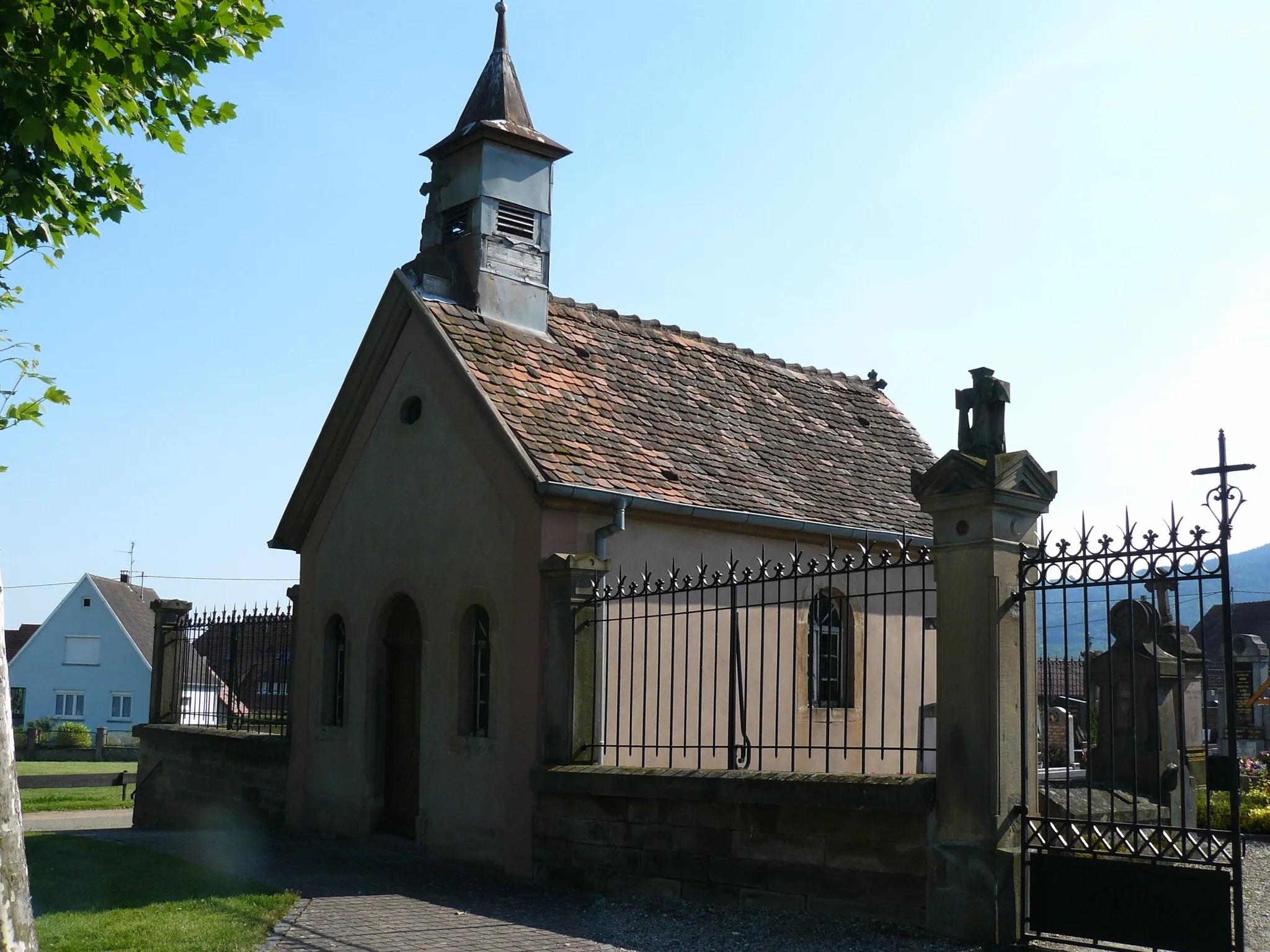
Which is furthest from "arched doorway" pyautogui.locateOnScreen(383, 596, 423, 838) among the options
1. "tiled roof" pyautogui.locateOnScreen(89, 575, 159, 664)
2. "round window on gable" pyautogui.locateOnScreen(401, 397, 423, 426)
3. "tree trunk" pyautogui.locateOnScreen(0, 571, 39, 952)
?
"tiled roof" pyautogui.locateOnScreen(89, 575, 159, 664)

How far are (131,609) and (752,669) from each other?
51434mm

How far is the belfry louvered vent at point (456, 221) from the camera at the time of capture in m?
15.3

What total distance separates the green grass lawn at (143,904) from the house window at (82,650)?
47536 millimetres

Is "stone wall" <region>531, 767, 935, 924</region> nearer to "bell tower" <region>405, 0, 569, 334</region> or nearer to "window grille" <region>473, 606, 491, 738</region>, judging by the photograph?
"window grille" <region>473, 606, 491, 738</region>

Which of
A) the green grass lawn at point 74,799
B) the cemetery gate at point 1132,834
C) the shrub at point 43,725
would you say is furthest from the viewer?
the shrub at point 43,725

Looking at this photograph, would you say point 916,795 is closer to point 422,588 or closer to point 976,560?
point 976,560

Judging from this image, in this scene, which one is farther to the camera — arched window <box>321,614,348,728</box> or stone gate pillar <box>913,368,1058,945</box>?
arched window <box>321,614,348,728</box>

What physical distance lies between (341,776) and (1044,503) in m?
9.30

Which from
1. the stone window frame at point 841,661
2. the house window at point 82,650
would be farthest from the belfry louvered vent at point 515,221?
the house window at point 82,650

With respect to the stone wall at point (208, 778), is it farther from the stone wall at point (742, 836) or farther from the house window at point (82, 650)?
the house window at point (82, 650)

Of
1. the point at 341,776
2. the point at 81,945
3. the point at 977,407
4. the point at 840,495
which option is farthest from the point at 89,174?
the point at 840,495

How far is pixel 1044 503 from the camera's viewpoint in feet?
27.9

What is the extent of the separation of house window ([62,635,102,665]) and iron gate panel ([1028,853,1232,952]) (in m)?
55.9

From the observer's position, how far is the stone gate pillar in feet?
25.8
